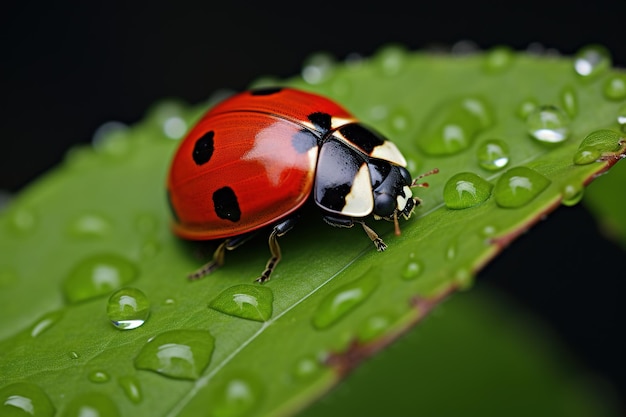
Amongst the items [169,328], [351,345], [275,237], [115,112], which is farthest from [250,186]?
[115,112]

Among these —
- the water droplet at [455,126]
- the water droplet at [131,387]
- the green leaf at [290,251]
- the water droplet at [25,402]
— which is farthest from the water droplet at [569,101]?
the water droplet at [25,402]

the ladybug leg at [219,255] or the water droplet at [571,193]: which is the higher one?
the water droplet at [571,193]

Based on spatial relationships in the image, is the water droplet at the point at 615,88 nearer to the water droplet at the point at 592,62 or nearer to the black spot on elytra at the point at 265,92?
the water droplet at the point at 592,62

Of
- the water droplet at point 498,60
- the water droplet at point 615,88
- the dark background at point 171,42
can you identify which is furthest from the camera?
the dark background at point 171,42

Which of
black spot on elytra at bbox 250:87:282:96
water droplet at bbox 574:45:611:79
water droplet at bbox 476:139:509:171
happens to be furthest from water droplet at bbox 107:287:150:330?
water droplet at bbox 574:45:611:79

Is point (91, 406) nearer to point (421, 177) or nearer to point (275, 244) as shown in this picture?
point (275, 244)

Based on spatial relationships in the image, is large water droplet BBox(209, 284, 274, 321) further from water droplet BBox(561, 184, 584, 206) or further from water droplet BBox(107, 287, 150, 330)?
water droplet BBox(561, 184, 584, 206)

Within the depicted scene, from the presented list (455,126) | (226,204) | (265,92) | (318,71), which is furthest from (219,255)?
(318,71)
